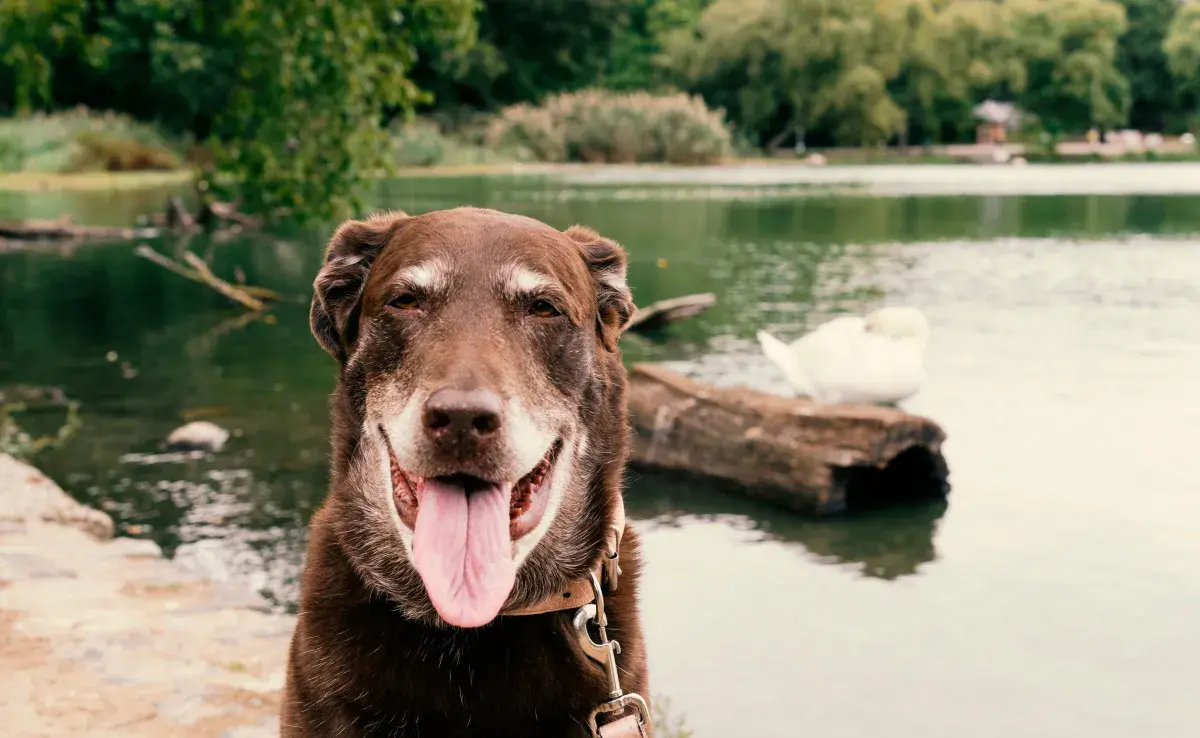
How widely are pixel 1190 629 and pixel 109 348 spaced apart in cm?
1413

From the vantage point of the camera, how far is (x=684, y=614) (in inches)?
343

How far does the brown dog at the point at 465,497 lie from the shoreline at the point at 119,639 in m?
2.05

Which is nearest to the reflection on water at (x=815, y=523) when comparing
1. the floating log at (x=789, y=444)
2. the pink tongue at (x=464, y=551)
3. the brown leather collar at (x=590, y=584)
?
the floating log at (x=789, y=444)

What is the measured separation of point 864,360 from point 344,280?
9.13 m

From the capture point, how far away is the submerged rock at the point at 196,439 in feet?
39.4

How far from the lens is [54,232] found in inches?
1145

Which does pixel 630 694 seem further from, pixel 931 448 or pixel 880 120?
pixel 880 120

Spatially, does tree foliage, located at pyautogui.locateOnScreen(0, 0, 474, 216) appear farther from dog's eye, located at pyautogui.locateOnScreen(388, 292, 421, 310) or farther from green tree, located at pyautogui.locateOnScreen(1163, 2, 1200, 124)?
green tree, located at pyautogui.locateOnScreen(1163, 2, 1200, 124)

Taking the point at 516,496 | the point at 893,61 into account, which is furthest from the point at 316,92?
the point at 893,61

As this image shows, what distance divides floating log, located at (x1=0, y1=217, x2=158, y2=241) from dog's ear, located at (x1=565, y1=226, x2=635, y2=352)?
91.6ft

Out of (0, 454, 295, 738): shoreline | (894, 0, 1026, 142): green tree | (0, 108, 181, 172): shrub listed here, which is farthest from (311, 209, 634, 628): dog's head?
(894, 0, 1026, 142): green tree

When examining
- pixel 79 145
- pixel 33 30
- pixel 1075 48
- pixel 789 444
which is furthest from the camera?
pixel 1075 48

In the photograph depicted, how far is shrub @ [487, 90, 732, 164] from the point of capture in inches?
2800

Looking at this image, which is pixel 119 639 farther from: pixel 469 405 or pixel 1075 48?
pixel 1075 48
